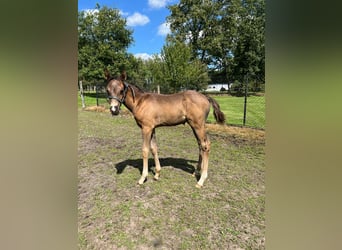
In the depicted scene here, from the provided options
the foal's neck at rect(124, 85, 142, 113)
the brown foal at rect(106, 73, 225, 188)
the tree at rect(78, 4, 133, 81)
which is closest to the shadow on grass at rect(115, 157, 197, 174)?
the brown foal at rect(106, 73, 225, 188)

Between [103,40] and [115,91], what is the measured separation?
17297 mm

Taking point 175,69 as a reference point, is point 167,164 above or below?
below

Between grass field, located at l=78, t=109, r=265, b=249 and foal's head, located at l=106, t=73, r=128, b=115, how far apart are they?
1.02 metres

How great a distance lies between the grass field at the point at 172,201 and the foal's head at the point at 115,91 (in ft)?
3.36

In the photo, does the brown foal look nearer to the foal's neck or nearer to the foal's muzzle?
the foal's neck

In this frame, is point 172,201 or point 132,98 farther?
point 132,98

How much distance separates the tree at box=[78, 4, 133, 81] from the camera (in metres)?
16.3

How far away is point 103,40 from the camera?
17.5 metres

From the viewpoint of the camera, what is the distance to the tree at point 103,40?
16312 millimetres

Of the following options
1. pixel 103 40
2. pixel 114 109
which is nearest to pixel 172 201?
pixel 114 109

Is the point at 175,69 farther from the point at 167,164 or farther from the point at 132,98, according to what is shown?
the point at 132,98

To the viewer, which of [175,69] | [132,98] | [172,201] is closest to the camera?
[172,201]
